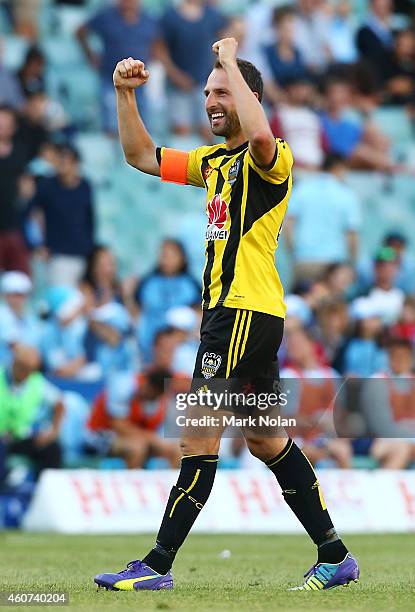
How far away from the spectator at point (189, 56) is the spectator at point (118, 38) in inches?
16.8

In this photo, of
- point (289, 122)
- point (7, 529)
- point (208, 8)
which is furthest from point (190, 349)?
point (208, 8)

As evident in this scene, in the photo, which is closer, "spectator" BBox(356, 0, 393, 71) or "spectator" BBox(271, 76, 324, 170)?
"spectator" BBox(271, 76, 324, 170)

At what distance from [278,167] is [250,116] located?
31 centimetres

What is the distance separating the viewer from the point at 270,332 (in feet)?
22.5

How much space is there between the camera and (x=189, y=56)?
18891mm

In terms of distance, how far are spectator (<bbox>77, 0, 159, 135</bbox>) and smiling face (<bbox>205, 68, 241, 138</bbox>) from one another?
11078mm

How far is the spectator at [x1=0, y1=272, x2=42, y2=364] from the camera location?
14641mm

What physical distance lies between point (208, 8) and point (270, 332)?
41.4 feet

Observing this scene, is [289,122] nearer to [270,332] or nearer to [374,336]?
[374,336]

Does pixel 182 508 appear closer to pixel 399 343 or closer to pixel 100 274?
pixel 399 343

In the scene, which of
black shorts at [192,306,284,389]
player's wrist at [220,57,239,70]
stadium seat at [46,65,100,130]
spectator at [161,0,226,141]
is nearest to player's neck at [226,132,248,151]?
player's wrist at [220,57,239,70]

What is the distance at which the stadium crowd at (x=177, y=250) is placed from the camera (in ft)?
45.5

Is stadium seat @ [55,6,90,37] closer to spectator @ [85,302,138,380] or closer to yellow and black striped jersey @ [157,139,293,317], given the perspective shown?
spectator @ [85,302,138,380]

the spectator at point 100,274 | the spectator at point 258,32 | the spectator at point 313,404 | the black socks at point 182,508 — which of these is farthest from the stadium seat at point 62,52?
the black socks at point 182,508
